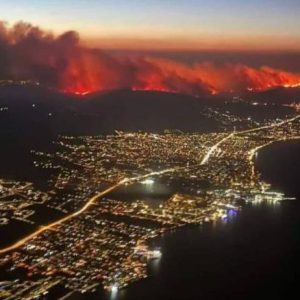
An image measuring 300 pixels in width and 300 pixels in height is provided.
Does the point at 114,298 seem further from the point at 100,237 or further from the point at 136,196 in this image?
the point at 136,196

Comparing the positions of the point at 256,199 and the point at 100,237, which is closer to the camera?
the point at 100,237

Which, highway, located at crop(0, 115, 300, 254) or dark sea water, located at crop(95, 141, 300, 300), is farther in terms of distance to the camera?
highway, located at crop(0, 115, 300, 254)

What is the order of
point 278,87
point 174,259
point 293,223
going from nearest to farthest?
1. point 174,259
2. point 293,223
3. point 278,87

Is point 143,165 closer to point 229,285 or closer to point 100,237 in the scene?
point 100,237

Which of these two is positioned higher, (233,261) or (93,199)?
(93,199)

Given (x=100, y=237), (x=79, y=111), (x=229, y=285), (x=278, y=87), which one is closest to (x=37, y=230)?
(x=100, y=237)

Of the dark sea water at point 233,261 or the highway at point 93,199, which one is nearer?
the dark sea water at point 233,261

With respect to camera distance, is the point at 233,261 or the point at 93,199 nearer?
the point at 233,261

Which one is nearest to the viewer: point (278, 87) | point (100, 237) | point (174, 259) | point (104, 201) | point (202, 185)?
point (174, 259)
